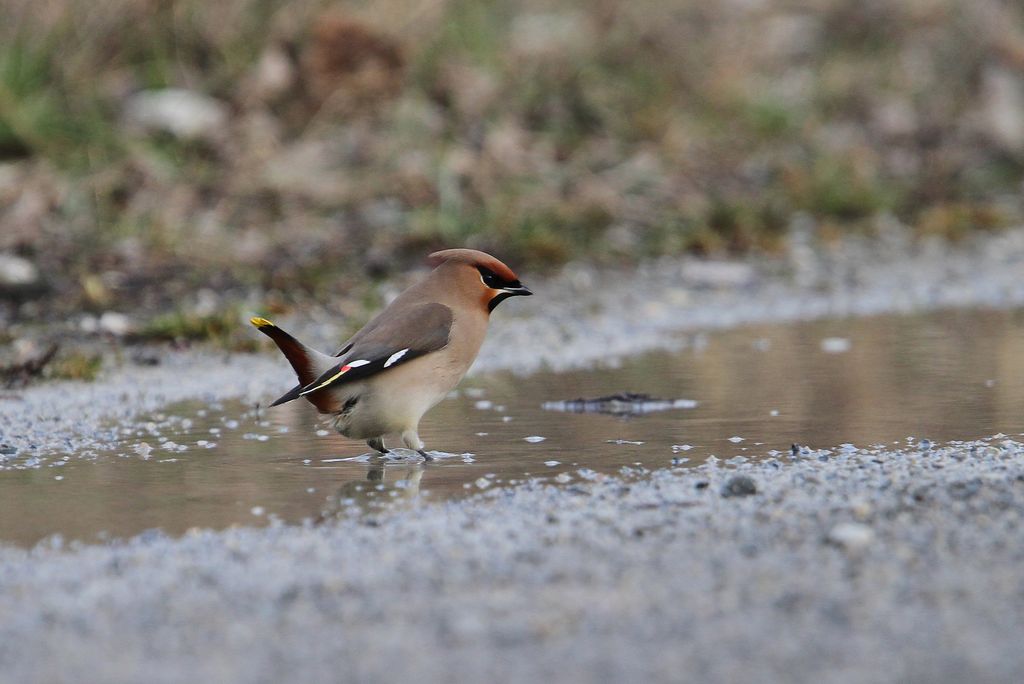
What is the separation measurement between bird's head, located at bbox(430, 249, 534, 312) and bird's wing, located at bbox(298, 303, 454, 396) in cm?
17

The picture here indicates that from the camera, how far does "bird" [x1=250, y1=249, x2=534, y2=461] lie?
4871 mm

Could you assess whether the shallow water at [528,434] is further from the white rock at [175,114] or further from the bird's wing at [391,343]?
the white rock at [175,114]

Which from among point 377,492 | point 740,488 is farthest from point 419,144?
point 740,488

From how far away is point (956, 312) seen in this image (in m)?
8.25

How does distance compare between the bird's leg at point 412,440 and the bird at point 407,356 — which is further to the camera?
the bird's leg at point 412,440

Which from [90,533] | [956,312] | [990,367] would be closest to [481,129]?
[956,312]

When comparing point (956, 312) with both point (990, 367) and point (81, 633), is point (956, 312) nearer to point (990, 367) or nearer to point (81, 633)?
point (990, 367)

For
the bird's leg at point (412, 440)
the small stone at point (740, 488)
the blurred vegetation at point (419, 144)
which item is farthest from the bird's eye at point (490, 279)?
the blurred vegetation at point (419, 144)

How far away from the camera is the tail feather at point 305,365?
15.5ft

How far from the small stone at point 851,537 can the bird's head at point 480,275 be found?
6.39 ft

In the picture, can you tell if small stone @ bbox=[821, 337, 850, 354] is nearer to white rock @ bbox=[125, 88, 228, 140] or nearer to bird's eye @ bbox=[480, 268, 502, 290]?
bird's eye @ bbox=[480, 268, 502, 290]

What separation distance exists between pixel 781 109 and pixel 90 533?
9.25 metres

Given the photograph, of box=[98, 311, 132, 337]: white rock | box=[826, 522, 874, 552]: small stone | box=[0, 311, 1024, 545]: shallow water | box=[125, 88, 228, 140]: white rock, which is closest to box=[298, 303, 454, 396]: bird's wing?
box=[0, 311, 1024, 545]: shallow water

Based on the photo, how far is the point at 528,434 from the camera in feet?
17.3
